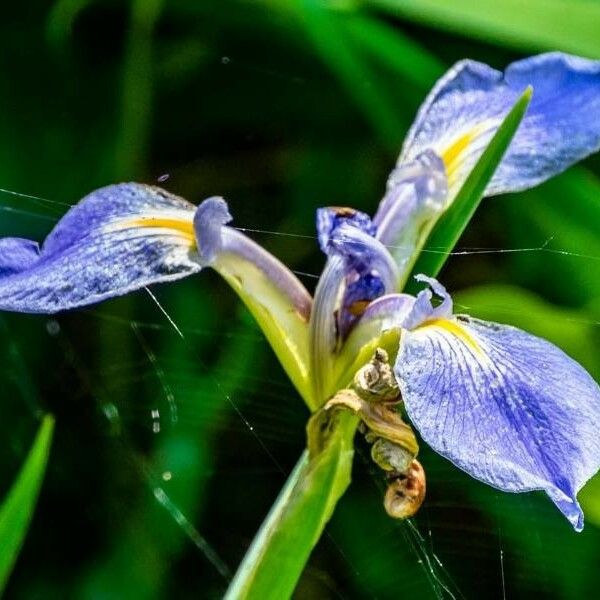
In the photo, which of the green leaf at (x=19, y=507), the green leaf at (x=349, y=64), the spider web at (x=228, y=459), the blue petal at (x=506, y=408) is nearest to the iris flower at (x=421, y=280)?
the blue petal at (x=506, y=408)

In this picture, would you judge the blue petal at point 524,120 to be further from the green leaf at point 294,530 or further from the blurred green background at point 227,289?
the green leaf at point 294,530

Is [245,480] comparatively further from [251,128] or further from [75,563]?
[251,128]

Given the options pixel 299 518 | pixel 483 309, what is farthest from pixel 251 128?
pixel 299 518

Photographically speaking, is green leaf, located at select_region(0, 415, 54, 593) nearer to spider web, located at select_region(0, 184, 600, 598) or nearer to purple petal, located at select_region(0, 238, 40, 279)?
purple petal, located at select_region(0, 238, 40, 279)

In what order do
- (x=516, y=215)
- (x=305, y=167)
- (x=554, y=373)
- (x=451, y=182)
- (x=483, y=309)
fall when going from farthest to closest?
(x=305, y=167) → (x=516, y=215) → (x=483, y=309) → (x=451, y=182) → (x=554, y=373)

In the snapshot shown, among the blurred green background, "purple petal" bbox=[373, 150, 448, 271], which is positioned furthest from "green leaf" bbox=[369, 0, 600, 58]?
"purple petal" bbox=[373, 150, 448, 271]

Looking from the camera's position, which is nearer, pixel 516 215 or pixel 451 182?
pixel 451 182

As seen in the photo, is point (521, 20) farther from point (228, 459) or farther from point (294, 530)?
point (294, 530)

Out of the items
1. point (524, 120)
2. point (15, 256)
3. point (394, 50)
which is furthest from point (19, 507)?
point (394, 50)
